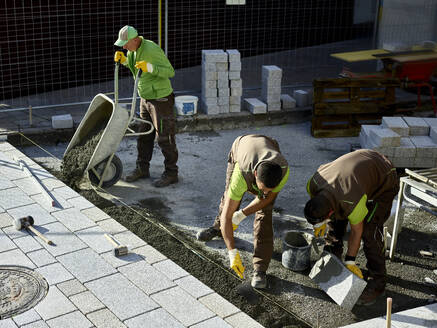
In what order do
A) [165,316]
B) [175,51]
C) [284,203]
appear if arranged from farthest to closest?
[175,51] → [284,203] → [165,316]

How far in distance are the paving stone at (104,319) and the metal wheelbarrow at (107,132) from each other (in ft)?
9.88

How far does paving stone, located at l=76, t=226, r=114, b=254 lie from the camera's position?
680 centimetres

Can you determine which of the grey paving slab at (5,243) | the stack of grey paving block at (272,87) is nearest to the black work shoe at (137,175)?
the grey paving slab at (5,243)

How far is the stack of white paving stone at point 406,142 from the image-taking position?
9.21 meters

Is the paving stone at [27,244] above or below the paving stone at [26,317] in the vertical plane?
above

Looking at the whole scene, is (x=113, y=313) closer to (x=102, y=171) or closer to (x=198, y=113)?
(x=102, y=171)

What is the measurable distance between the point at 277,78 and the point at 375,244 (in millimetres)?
5594

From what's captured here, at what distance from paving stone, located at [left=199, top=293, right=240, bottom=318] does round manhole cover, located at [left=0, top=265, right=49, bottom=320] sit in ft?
5.10

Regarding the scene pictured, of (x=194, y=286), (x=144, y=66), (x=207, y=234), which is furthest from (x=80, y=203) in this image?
(x=194, y=286)

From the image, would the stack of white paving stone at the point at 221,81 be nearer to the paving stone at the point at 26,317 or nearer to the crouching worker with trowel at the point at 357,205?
the crouching worker with trowel at the point at 357,205

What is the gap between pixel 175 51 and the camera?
46.0 ft

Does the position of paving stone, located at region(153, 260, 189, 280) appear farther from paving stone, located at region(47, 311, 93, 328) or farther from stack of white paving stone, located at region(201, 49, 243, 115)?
stack of white paving stone, located at region(201, 49, 243, 115)

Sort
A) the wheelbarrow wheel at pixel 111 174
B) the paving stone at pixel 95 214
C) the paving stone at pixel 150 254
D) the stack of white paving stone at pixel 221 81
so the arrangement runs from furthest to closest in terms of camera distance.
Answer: the stack of white paving stone at pixel 221 81
the wheelbarrow wheel at pixel 111 174
the paving stone at pixel 95 214
the paving stone at pixel 150 254

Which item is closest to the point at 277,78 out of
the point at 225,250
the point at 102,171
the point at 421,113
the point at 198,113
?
the point at 198,113
